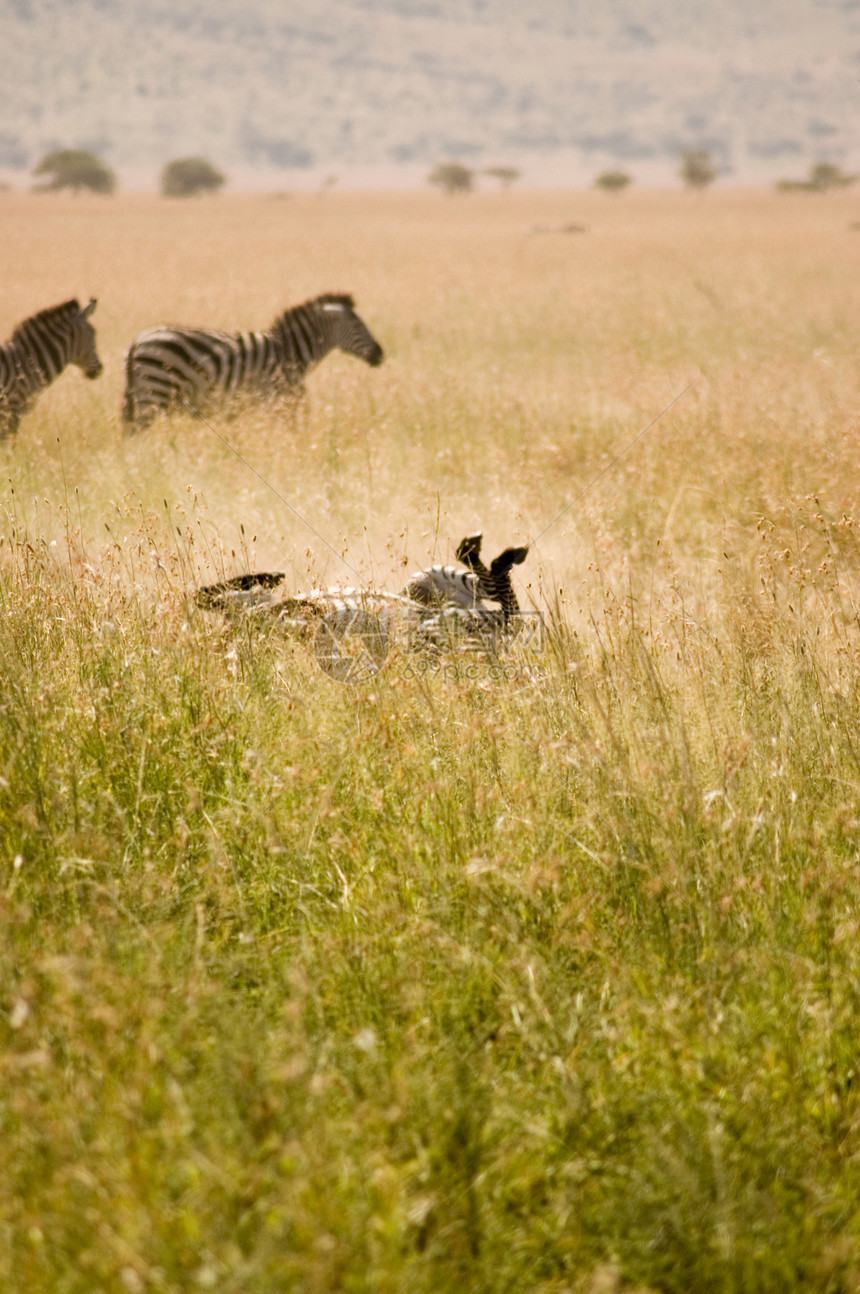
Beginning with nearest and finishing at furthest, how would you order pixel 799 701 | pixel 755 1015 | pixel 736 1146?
pixel 736 1146, pixel 755 1015, pixel 799 701

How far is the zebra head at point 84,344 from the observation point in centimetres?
1002

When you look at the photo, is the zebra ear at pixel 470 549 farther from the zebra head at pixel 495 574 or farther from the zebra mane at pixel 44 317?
the zebra mane at pixel 44 317

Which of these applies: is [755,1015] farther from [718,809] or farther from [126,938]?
[126,938]

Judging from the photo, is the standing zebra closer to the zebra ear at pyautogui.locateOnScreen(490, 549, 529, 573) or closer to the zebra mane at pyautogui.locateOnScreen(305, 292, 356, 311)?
the zebra mane at pyautogui.locateOnScreen(305, 292, 356, 311)

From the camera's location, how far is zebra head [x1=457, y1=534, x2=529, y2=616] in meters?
5.30

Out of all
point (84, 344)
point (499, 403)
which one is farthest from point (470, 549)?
point (84, 344)

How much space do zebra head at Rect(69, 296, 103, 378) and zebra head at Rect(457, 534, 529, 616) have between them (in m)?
6.23

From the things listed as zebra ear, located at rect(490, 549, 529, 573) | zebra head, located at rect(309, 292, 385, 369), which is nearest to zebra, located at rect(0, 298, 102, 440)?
zebra head, located at rect(309, 292, 385, 369)

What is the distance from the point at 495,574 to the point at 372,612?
2.98 ft

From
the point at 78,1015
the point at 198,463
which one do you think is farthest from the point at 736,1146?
the point at 198,463

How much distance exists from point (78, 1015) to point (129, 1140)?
459mm

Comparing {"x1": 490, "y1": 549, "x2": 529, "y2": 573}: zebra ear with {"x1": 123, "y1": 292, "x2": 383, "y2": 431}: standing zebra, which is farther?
{"x1": 123, "y1": 292, "x2": 383, "y2": 431}: standing zebra

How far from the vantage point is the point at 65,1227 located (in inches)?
71.7

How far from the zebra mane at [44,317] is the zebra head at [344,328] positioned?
240 cm
